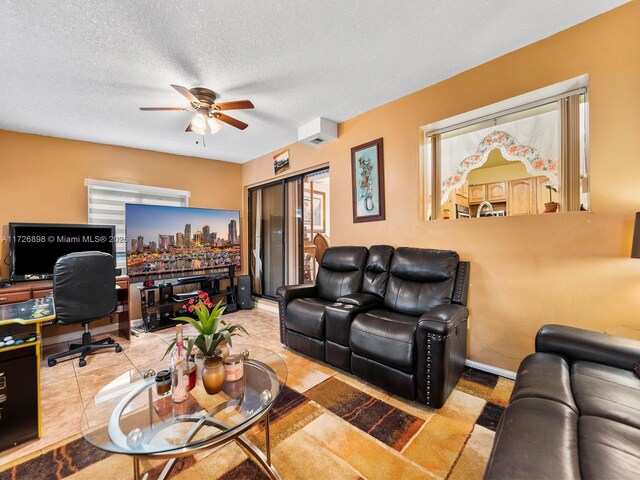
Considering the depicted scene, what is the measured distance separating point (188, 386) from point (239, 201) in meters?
4.09

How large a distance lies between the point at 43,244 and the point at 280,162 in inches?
121

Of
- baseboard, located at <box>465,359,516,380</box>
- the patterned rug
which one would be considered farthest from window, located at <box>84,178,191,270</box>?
baseboard, located at <box>465,359,516,380</box>

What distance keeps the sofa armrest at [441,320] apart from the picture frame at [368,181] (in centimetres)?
134

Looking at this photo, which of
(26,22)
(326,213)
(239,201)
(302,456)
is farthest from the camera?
(239,201)

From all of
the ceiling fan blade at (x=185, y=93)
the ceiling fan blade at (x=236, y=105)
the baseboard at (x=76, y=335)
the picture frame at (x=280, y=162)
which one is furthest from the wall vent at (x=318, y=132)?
the baseboard at (x=76, y=335)

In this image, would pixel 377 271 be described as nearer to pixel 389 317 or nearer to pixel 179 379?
pixel 389 317

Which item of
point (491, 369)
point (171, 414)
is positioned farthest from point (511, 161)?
point (171, 414)

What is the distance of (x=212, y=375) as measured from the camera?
1.40m

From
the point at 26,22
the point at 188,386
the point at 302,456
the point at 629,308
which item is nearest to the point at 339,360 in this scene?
the point at 302,456

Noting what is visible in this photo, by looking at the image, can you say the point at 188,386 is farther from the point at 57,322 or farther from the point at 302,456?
the point at 57,322

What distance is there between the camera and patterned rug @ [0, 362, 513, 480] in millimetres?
1379

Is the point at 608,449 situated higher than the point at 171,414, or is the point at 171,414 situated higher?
the point at 608,449

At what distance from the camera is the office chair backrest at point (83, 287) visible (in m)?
2.58

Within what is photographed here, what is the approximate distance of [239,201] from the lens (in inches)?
202
